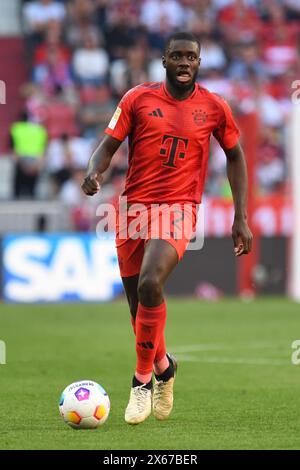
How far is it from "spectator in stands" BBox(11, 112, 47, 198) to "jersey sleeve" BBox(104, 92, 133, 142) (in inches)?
464

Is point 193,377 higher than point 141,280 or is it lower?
lower

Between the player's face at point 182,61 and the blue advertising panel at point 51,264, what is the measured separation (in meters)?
9.89

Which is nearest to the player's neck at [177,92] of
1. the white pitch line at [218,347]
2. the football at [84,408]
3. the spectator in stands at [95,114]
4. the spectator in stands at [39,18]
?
the football at [84,408]

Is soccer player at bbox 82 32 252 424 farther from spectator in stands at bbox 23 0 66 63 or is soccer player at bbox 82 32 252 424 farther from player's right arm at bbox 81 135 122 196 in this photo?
spectator in stands at bbox 23 0 66 63

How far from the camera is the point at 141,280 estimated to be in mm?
6930

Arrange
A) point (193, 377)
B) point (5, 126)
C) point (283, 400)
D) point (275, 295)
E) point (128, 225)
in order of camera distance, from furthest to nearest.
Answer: point (5, 126)
point (275, 295)
point (193, 377)
point (283, 400)
point (128, 225)

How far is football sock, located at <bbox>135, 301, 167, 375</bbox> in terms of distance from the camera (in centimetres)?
707

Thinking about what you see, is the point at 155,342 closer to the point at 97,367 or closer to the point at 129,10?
the point at 97,367

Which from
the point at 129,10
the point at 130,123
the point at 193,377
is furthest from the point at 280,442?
the point at 129,10

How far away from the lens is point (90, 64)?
2156 cm

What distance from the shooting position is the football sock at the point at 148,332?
7066 millimetres

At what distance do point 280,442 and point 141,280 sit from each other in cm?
128

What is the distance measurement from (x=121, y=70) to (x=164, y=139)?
46.9 feet

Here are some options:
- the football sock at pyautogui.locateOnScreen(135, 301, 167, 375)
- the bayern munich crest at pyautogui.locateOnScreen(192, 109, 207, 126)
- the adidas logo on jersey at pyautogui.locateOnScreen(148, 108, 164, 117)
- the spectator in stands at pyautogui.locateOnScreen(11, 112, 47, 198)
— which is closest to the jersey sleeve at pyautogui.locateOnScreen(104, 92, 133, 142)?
the adidas logo on jersey at pyautogui.locateOnScreen(148, 108, 164, 117)
